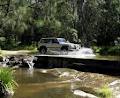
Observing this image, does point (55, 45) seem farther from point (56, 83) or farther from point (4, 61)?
point (56, 83)

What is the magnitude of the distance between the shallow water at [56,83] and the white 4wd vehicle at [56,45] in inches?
289

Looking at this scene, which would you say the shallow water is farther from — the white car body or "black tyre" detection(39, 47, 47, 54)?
"black tyre" detection(39, 47, 47, 54)

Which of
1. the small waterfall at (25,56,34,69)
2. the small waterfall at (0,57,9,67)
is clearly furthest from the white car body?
the small waterfall at (0,57,9,67)

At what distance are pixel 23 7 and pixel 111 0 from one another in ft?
53.9

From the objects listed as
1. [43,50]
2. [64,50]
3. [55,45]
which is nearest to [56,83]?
[64,50]

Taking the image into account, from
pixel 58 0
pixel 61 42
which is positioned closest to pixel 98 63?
pixel 61 42

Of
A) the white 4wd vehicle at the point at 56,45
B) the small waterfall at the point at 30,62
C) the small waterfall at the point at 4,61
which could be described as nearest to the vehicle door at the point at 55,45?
the white 4wd vehicle at the point at 56,45

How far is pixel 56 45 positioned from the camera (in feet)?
105

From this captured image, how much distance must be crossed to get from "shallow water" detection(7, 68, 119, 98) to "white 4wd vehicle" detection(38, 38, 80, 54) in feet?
24.1

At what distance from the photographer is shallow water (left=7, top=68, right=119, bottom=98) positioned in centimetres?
1536

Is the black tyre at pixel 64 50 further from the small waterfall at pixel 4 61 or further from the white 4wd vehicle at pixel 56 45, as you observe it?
the small waterfall at pixel 4 61

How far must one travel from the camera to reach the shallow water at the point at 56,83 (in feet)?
50.4

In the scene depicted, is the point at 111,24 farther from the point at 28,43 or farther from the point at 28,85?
the point at 28,85

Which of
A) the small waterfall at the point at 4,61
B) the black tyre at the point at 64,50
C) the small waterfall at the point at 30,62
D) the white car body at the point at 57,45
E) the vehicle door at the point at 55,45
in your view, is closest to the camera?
the small waterfall at the point at 4,61
